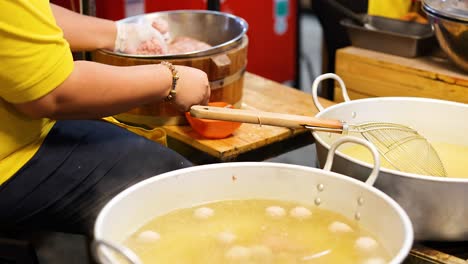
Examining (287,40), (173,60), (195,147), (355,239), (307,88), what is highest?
(173,60)

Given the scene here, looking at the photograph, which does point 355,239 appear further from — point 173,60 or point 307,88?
point 307,88

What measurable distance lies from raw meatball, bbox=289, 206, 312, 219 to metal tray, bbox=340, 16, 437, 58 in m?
0.95

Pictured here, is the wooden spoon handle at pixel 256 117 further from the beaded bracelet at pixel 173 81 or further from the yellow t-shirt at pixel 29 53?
the yellow t-shirt at pixel 29 53

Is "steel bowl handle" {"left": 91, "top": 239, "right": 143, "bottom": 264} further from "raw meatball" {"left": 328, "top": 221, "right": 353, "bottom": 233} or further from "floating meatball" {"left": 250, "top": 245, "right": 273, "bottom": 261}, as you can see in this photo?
"raw meatball" {"left": 328, "top": 221, "right": 353, "bottom": 233}

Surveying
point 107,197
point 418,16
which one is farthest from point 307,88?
point 107,197

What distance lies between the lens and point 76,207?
137 centimetres

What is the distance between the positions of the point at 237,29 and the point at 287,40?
2.05 metres

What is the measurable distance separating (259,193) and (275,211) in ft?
0.19

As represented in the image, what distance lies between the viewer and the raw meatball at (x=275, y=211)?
Result: 118 centimetres

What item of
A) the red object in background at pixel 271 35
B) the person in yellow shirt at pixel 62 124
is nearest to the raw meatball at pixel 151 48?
the person in yellow shirt at pixel 62 124

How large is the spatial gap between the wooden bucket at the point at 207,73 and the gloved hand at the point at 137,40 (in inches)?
3.2

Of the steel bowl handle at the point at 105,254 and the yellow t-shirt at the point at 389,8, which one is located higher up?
the yellow t-shirt at the point at 389,8

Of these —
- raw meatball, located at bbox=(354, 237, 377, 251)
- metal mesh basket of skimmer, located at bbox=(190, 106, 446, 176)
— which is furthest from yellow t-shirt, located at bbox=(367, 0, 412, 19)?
raw meatball, located at bbox=(354, 237, 377, 251)

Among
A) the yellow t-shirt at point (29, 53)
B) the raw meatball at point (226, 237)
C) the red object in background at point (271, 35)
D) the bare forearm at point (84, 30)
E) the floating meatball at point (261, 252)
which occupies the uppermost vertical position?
the yellow t-shirt at point (29, 53)
